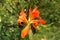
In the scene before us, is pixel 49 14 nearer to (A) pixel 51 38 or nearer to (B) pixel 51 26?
(B) pixel 51 26

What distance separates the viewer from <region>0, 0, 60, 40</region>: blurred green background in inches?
113

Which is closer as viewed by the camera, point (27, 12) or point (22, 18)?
point (22, 18)

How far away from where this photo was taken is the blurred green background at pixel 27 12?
287 cm

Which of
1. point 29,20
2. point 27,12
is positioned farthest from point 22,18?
point 27,12

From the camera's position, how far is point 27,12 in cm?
315

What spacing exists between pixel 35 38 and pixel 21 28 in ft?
0.82

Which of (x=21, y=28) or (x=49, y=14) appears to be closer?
(x=21, y=28)

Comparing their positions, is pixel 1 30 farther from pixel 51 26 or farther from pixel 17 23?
pixel 51 26

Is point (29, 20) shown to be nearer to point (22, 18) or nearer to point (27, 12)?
point (22, 18)

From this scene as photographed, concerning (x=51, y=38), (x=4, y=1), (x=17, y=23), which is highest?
(x=4, y=1)

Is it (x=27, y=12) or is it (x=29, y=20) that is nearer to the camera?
(x=29, y=20)

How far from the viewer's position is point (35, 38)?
9.55 ft

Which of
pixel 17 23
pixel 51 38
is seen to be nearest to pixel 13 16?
pixel 17 23

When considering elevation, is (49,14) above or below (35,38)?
above
